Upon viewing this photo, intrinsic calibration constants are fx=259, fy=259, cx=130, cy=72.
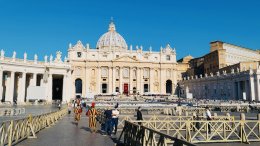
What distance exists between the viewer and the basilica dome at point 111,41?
101081 mm

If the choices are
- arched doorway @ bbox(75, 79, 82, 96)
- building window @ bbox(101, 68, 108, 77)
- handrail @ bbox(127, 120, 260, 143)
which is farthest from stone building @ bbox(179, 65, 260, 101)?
arched doorway @ bbox(75, 79, 82, 96)

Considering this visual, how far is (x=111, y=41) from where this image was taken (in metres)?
102

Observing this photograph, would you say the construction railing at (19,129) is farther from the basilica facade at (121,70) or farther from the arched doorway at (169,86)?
the arched doorway at (169,86)

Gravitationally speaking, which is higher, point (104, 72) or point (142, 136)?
point (104, 72)

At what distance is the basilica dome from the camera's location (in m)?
101

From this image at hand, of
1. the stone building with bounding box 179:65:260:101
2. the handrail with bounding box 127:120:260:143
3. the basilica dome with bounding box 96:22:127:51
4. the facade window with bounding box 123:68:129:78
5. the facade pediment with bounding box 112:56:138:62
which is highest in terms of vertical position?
the basilica dome with bounding box 96:22:127:51

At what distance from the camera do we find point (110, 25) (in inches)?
4353

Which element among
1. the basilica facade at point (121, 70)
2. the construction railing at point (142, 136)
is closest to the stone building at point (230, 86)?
the basilica facade at point (121, 70)

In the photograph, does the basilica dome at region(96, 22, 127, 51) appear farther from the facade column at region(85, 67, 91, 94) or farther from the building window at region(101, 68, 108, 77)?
the facade column at region(85, 67, 91, 94)

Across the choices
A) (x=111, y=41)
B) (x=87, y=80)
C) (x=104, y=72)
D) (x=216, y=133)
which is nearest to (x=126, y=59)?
(x=104, y=72)

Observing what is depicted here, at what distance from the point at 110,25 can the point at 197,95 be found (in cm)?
5041

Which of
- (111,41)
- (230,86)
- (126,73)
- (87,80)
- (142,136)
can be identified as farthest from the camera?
(111,41)

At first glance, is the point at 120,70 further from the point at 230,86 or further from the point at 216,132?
the point at 216,132

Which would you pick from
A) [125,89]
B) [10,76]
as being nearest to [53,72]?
[10,76]
